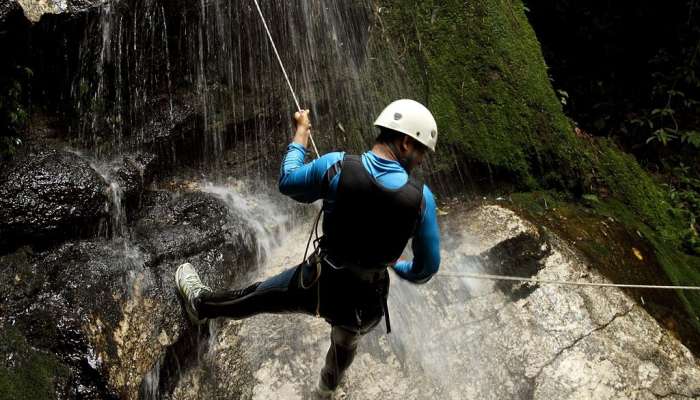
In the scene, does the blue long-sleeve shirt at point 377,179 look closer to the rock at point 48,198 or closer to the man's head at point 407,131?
the man's head at point 407,131

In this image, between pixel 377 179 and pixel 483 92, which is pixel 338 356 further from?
pixel 483 92

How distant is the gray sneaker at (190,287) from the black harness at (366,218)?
57.1 inches

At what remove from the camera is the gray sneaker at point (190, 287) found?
12.5ft

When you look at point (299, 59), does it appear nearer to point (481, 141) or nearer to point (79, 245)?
point (481, 141)

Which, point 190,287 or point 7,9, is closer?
point 190,287

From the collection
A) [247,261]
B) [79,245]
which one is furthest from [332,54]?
[79,245]

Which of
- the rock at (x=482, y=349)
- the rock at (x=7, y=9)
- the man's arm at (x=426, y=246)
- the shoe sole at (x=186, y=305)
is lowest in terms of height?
the rock at (x=482, y=349)

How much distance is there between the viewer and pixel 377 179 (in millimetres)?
2529

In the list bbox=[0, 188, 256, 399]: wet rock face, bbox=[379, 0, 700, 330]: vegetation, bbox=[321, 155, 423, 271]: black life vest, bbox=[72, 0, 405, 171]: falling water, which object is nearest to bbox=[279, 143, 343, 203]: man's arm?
bbox=[321, 155, 423, 271]: black life vest

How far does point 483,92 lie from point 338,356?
3.69 metres

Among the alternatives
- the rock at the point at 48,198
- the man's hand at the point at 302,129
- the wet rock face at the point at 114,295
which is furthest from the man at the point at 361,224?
the rock at the point at 48,198

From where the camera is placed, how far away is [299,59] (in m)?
5.75

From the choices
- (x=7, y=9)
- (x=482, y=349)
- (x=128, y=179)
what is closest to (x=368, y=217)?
(x=482, y=349)

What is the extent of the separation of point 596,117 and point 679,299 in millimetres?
4828
